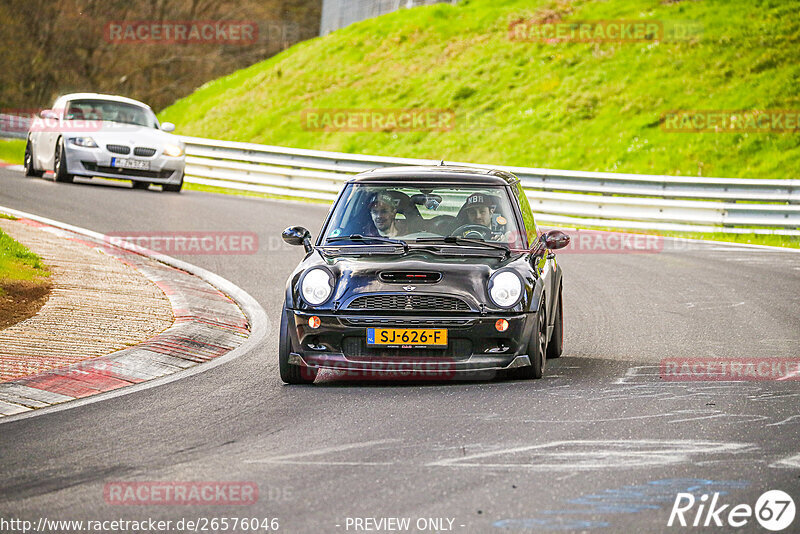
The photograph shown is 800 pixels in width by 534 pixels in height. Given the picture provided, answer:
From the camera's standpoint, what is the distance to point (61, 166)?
70.8ft

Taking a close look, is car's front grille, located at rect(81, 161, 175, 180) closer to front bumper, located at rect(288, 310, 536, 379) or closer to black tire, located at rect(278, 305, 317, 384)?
black tire, located at rect(278, 305, 317, 384)

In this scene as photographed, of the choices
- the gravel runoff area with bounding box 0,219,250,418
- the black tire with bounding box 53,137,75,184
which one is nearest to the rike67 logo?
the gravel runoff area with bounding box 0,219,250,418

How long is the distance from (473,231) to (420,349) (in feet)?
4.57

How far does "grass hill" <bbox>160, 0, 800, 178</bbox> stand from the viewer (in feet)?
93.2

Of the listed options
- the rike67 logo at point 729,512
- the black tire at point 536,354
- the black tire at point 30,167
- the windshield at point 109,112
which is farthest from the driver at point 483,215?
the black tire at point 30,167

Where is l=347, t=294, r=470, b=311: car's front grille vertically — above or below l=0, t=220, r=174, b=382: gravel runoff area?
above

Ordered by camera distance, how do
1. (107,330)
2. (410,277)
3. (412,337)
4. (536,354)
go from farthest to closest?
(107,330) < (536,354) < (410,277) < (412,337)

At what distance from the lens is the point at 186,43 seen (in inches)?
1999

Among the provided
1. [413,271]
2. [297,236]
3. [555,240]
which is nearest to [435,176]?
[555,240]

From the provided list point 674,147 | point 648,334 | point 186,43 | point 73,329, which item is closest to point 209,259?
point 73,329

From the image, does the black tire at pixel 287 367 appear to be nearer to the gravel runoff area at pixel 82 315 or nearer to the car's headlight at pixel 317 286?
the car's headlight at pixel 317 286

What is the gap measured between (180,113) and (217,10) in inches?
316

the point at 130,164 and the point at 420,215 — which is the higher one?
the point at 130,164

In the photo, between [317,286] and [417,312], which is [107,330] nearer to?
[317,286]
